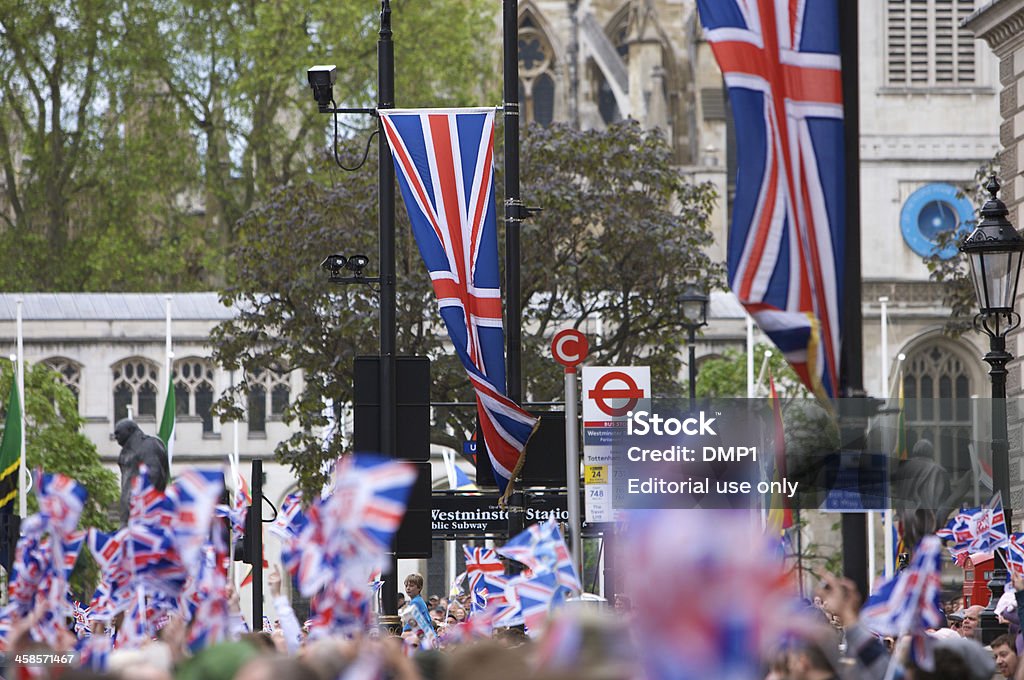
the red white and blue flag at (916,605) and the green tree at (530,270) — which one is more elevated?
the green tree at (530,270)

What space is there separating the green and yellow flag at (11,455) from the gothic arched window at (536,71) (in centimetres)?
3744

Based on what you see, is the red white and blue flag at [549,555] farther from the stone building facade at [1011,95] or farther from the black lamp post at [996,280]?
the stone building facade at [1011,95]

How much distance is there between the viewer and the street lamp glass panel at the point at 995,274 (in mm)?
14320

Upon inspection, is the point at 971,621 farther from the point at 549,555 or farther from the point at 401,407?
the point at 401,407

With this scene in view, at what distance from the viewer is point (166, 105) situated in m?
53.4

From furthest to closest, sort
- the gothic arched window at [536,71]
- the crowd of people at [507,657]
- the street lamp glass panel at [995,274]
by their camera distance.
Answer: the gothic arched window at [536,71] < the street lamp glass panel at [995,274] < the crowd of people at [507,657]

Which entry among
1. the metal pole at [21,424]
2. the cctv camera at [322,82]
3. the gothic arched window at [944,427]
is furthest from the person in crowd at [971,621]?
the metal pole at [21,424]

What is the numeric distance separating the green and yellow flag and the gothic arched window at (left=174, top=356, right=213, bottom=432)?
10.8 metres

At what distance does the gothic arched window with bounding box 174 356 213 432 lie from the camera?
160 ft

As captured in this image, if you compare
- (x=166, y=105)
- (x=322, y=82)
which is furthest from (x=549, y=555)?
(x=166, y=105)

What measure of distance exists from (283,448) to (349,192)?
4.10 metres

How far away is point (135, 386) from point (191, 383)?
4.15 feet

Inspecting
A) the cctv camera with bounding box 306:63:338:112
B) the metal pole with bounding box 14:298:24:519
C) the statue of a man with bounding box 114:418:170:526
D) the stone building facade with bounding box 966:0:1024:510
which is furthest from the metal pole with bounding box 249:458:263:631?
the metal pole with bounding box 14:298:24:519

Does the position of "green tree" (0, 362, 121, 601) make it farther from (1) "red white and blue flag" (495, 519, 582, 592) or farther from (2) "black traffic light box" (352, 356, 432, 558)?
(1) "red white and blue flag" (495, 519, 582, 592)
